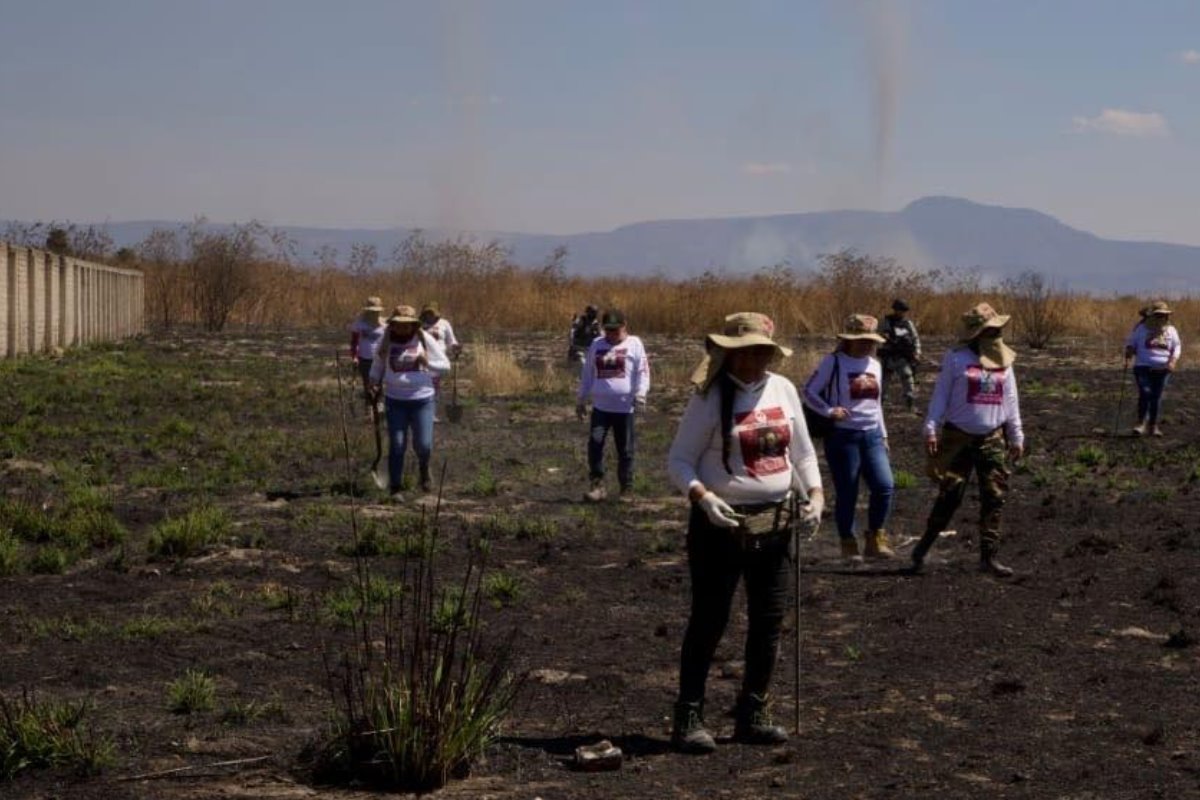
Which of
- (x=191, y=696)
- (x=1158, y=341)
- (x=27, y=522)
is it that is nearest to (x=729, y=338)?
(x=191, y=696)

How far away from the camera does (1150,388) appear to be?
20406 mm

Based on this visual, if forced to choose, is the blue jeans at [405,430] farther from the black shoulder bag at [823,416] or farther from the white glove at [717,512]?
the white glove at [717,512]

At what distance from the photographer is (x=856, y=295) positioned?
145ft

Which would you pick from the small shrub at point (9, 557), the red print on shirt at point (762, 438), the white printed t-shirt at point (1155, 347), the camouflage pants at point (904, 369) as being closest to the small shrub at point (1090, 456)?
the white printed t-shirt at point (1155, 347)

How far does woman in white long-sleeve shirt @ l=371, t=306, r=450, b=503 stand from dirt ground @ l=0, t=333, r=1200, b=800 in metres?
0.52

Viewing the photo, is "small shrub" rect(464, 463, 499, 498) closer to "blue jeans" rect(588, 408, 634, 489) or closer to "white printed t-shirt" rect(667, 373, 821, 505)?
"blue jeans" rect(588, 408, 634, 489)

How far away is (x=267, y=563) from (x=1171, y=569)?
19.6 ft

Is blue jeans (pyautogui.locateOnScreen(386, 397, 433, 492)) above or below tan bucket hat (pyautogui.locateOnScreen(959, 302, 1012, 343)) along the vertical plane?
below

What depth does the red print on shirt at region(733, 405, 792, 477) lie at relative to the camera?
7.04 m

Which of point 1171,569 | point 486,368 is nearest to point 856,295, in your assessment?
point 486,368

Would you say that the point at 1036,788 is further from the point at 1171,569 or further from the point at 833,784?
the point at 1171,569

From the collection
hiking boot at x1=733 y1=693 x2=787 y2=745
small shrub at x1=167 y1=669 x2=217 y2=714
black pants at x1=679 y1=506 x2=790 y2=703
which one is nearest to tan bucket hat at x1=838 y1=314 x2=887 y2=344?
black pants at x1=679 y1=506 x2=790 y2=703

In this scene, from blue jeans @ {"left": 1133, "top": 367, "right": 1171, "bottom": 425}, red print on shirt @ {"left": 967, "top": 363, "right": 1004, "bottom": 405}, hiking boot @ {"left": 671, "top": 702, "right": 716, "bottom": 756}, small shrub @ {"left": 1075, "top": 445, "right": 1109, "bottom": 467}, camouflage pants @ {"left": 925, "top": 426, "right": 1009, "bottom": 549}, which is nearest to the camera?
hiking boot @ {"left": 671, "top": 702, "right": 716, "bottom": 756}

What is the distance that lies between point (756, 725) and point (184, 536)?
5667 mm
